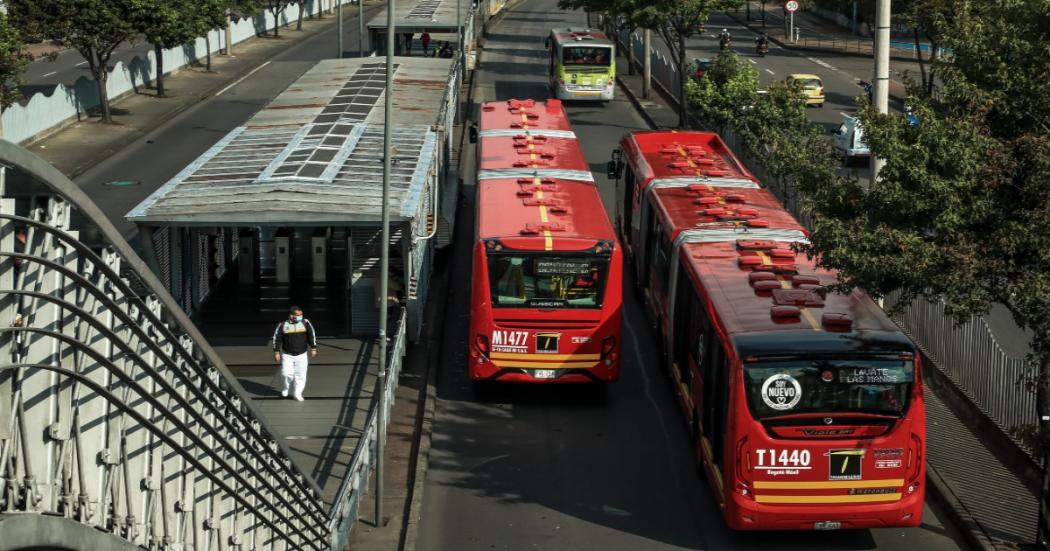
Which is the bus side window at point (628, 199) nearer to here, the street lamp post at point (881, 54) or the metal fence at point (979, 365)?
the metal fence at point (979, 365)

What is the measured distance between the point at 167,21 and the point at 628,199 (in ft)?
76.1

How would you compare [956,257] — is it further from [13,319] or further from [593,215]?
[13,319]

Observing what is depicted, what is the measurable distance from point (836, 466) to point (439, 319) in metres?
12.1

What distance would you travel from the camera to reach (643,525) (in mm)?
17984

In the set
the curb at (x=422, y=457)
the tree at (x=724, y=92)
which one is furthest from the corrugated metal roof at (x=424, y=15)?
the curb at (x=422, y=457)

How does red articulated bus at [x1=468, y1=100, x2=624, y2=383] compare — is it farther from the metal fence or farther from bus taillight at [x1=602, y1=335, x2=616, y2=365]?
the metal fence

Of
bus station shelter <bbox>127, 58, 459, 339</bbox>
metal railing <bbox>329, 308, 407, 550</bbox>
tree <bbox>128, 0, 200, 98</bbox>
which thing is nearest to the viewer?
metal railing <bbox>329, 308, 407, 550</bbox>

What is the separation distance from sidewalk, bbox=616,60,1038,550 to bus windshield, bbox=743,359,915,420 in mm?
2541

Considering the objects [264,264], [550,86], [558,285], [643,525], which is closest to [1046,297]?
[643,525]

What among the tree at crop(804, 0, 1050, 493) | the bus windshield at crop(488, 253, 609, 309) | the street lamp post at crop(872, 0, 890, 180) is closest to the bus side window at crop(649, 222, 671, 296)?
the bus windshield at crop(488, 253, 609, 309)

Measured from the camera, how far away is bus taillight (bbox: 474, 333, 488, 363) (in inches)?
854

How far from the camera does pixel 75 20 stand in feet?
144

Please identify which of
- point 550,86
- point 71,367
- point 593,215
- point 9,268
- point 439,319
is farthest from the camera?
point 550,86

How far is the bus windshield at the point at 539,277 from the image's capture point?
847 inches
